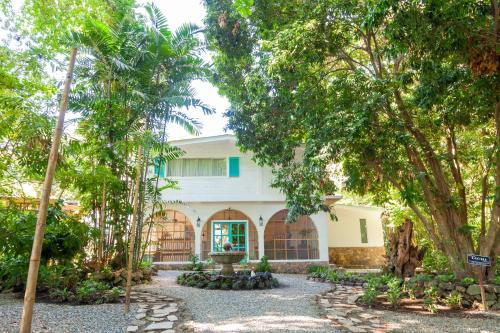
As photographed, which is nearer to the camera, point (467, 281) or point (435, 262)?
point (467, 281)

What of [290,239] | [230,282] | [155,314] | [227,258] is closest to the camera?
[155,314]

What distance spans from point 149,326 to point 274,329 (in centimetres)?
174

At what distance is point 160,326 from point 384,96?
5.39 metres

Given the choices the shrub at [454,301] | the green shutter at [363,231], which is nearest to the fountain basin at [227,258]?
the shrub at [454,301]

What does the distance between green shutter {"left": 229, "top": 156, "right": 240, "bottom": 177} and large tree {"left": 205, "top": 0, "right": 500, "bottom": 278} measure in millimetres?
5408

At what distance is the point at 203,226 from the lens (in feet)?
48.5

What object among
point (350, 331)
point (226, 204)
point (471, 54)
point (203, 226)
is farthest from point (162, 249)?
point (471, 54)

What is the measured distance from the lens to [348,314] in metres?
6.08

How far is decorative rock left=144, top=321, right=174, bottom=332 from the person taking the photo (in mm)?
4836

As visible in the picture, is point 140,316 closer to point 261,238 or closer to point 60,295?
point 60,295

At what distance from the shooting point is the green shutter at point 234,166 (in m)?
15.3

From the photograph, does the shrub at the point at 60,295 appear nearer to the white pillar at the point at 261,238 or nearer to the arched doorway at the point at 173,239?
the arched doorway at the point at 173,239

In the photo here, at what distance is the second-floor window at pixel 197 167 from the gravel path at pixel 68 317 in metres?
9.24

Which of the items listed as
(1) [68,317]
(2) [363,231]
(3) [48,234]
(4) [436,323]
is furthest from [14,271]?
(2) [363,231]
